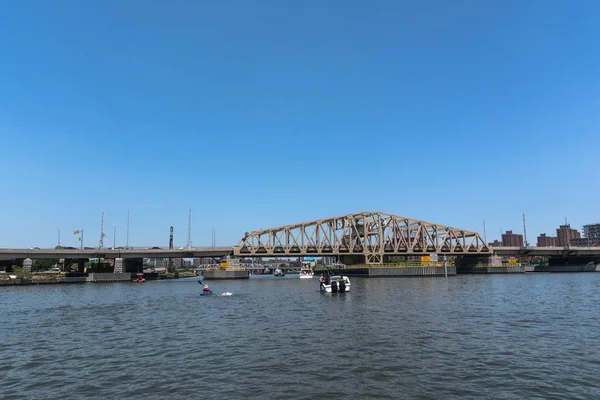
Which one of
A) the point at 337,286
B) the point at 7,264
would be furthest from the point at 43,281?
the point at 337,286

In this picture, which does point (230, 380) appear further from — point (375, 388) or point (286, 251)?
point (286, 251)

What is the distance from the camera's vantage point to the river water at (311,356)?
18.5 m

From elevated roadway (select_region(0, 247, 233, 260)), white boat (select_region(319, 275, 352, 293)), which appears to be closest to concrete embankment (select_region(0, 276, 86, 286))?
elevated roadway (select_region(0, 247, 233, 260))

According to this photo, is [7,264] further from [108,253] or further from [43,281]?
[43,281]

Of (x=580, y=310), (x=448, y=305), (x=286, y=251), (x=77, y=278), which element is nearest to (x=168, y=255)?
(x=77, y=278)

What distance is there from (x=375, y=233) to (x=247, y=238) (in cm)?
6442

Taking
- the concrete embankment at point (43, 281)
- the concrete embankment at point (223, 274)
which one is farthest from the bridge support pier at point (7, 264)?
the concrete embankment at point (223, 274)

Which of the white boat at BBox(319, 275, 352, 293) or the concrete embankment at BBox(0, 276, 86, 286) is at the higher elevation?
the white boat at BBox(319, 275, 352, 293)

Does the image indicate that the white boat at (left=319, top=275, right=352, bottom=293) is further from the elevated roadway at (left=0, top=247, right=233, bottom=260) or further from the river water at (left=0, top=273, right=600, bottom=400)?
A: the elevated roadway at (left=0, top=247, right=233, bottom=260)

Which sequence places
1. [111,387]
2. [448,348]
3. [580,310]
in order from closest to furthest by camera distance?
[111,387]
[448,348]
[580,310]

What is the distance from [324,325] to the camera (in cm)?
3634

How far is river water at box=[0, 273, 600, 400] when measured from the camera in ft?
60.6

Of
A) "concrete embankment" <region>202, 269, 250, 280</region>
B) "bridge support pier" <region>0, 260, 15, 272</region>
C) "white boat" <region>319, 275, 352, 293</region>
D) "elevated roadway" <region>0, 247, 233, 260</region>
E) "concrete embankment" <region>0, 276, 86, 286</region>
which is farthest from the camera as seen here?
"bridge support pier" <region>0, 260, 15, 272</region>

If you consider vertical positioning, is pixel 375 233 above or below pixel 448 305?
above
